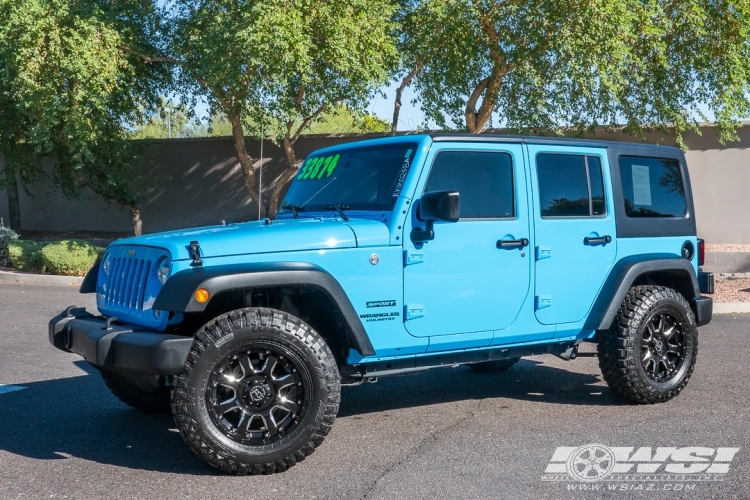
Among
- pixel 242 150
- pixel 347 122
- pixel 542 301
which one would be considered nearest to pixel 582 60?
pixel 242 150

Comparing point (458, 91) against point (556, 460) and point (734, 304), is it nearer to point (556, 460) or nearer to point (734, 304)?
point (734, 304)

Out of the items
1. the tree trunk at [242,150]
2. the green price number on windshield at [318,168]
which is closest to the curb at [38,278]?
the tree trunk at [242,150]

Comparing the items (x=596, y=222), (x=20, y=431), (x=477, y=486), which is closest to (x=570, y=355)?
(x=596, y=222)

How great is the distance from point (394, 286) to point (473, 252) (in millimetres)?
640

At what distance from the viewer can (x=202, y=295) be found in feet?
15.1

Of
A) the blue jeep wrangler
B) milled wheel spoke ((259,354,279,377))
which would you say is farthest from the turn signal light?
milled wheel spoke ((259,354,279,377))

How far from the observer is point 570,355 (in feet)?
20.8

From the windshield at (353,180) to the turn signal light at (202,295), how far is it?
1367 millimetres

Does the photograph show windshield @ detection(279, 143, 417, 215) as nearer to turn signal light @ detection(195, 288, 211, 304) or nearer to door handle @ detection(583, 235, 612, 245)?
turn signal light @ detection(195, 288, 211, 304)

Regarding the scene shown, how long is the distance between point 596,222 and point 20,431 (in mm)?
4354

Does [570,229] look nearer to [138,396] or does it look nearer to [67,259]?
[138,396]

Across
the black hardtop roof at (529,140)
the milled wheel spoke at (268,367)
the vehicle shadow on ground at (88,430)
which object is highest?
the black hardtop roof at (529,140)

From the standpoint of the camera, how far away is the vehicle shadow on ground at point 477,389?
21.8 feet

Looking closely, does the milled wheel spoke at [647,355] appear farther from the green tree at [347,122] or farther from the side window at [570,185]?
the green tree at [347,122]
